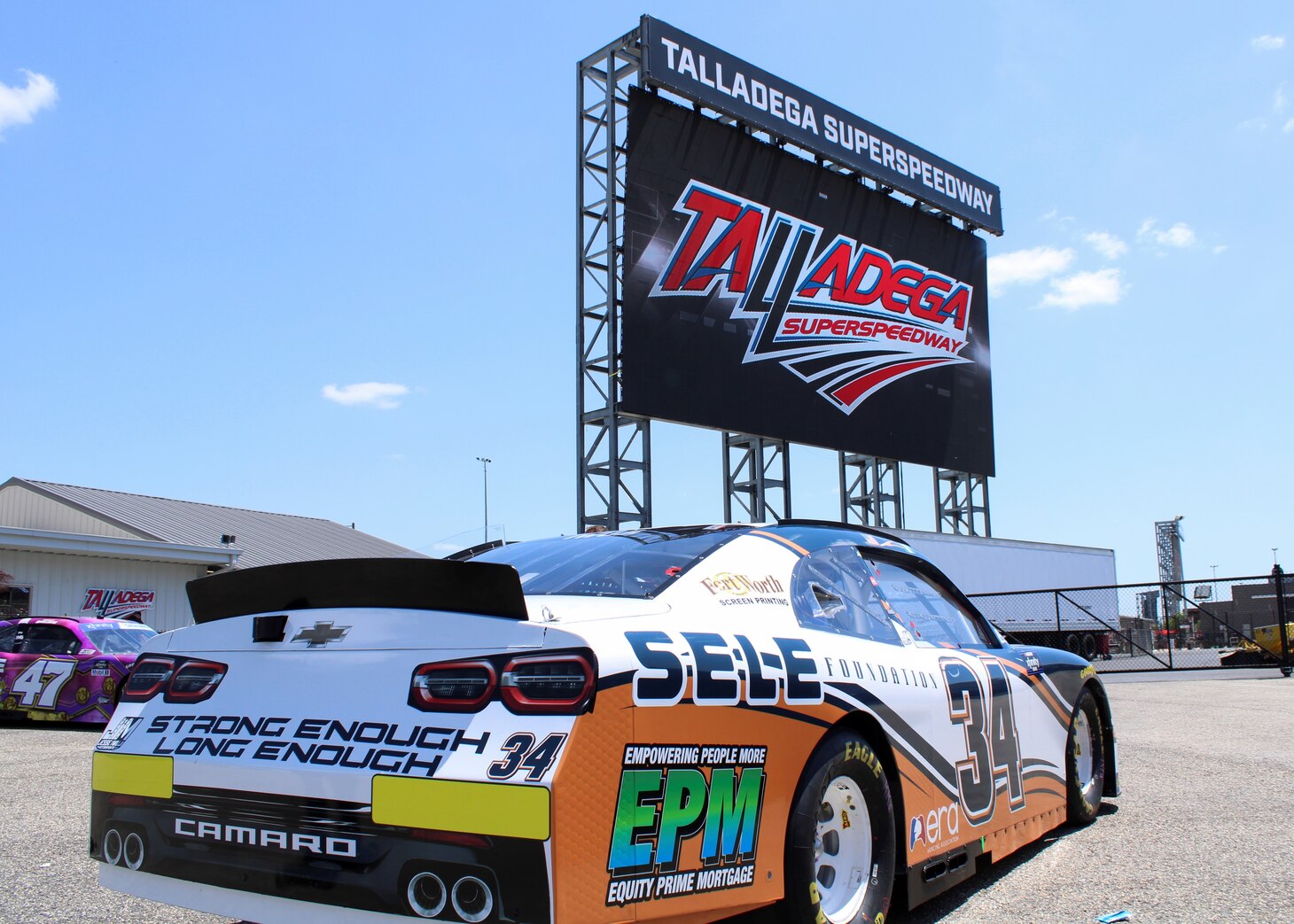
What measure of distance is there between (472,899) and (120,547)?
20457 mm

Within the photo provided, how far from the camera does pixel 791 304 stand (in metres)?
21.3

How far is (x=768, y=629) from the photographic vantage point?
300 centimetres

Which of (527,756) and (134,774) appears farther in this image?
(134,774)

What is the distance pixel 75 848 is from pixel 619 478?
1372 centimetres

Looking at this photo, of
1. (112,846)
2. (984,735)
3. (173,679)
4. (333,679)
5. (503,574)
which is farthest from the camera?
(984,735)


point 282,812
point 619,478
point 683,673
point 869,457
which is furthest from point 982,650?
point 869,457

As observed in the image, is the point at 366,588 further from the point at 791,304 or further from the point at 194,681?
the point at 791,304

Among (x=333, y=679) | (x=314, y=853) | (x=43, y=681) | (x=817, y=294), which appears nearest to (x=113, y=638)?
(x=43, y=681)

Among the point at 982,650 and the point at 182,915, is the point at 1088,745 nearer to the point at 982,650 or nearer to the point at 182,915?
the point at 982,650

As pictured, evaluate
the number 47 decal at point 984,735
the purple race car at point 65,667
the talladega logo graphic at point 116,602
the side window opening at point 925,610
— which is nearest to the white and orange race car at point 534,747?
the number 47 decal at point 984,735

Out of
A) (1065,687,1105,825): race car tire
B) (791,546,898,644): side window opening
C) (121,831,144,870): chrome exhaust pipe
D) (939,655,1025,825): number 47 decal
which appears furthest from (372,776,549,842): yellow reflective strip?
(1065,687,1105,825): race car tire

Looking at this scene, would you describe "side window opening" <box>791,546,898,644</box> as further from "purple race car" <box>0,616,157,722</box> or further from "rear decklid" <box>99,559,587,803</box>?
"purple race car" <box>0,616,157,722</box>

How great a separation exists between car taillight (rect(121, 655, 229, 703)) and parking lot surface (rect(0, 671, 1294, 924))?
3.69 feet

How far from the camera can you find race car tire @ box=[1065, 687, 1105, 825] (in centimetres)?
491
